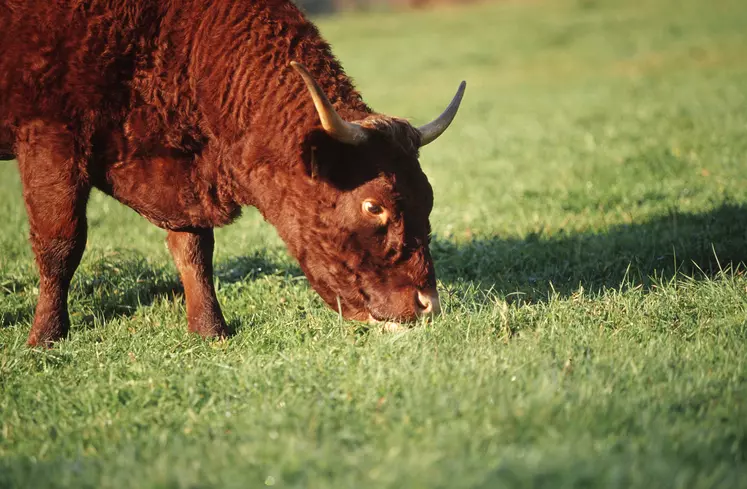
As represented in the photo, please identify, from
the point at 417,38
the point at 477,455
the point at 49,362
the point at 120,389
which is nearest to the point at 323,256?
the point at 120,389

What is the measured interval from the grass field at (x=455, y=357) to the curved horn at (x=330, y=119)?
112 cm

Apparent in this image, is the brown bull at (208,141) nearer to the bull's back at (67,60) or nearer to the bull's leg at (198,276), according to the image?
the bull's back at (67,60)

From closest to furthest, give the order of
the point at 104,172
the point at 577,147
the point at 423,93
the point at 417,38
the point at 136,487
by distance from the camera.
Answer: the point at 136,487, the point at 104,172, the point at 577,147, the point at 423,93, the point at 417,38

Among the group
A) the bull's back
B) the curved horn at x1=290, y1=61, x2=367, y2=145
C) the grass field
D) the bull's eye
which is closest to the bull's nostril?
the grass field

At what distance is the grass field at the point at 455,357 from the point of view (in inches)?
123

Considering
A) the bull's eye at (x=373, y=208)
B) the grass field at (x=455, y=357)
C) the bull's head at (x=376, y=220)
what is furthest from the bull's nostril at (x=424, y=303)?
the bull's eye at (x=373, y=208)

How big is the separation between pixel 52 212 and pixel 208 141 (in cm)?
103

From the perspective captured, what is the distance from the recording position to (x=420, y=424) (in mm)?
3471

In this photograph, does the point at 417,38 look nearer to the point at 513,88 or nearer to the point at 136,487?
the point at 513,88

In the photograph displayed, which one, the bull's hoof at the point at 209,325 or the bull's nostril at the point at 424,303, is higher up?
the bull's nostril at the point at 424,303

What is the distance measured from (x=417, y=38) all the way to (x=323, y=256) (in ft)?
93.8

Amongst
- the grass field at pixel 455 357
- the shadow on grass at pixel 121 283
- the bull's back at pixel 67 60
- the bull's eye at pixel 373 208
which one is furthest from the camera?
the shadow on grass at pixel 121 283

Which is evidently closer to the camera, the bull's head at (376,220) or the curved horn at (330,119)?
the curved horn at (330,119)

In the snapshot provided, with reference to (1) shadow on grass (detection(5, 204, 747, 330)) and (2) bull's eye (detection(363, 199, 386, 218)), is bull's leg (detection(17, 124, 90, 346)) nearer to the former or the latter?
(1) shadow on grass (detection(5, 204, 747, 330))
